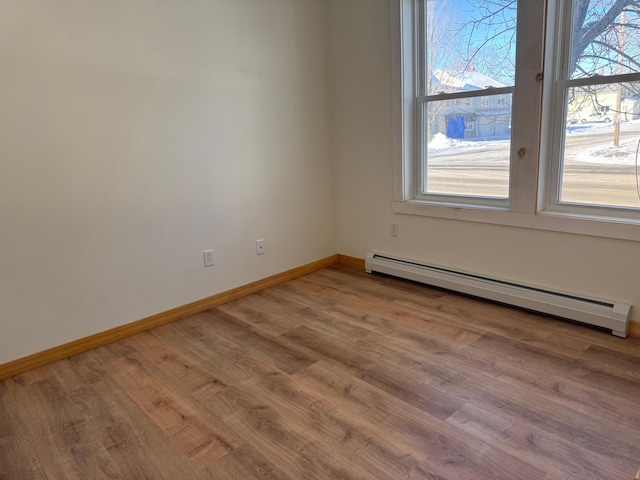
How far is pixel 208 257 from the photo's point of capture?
318 cm

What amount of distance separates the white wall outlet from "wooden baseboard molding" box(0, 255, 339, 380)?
24 centimetres

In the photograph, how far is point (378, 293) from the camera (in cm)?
334

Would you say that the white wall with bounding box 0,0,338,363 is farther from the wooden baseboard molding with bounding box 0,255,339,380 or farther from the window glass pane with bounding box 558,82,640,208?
the window glass pane with bounding box 558,82,640,208

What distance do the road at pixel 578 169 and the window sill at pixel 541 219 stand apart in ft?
0.44

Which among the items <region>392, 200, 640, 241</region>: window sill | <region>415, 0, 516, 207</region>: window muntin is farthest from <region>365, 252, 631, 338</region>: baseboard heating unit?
<region>415, 0, 516, 207</region>: window muntin

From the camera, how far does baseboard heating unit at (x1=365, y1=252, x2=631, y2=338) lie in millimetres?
2531

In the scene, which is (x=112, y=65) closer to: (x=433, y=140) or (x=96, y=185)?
(x=96, y=185)

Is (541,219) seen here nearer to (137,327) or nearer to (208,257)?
(208,257)

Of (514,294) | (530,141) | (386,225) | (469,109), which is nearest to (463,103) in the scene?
(469,109)

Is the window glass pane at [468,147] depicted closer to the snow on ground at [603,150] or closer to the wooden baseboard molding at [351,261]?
the snow on ground at [603,150]

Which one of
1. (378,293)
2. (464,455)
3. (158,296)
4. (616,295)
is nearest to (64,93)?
(158,296)

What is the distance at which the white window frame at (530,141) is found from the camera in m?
2.56

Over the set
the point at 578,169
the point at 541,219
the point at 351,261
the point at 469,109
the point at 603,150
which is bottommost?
the point at 351,261

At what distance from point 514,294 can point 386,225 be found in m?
1.15
